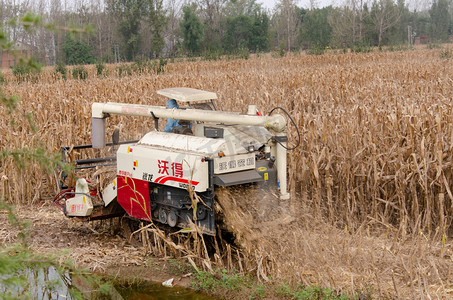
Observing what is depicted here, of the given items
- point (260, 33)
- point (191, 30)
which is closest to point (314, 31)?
point (260, 33)

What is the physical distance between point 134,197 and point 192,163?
3.97 feet

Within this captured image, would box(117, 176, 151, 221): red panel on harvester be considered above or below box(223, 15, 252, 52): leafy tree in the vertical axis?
below

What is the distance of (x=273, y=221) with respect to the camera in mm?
6172

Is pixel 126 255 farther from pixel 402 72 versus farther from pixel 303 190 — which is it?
pixel 402 72

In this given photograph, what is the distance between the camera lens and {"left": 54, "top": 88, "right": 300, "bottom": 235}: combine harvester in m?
5.86

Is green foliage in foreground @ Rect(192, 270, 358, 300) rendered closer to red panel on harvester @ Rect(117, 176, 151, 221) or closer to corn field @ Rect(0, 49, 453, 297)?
corn field @ Rect(0, 49, 453, 297)

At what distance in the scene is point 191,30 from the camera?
39.9 m

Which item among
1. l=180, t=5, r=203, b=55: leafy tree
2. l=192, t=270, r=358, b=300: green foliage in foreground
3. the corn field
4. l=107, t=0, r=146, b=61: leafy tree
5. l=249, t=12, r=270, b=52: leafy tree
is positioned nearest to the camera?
l=192, t=270, r=358, b=300: green foliage in foreground

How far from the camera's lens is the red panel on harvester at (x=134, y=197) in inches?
255

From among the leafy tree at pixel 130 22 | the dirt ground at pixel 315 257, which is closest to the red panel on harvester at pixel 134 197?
the dirt ground at pixel 315 257

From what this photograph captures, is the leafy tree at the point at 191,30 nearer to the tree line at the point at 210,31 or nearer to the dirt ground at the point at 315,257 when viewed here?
the tree line at the point at 210,31

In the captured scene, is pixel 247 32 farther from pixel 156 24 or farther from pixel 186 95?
pixel 186 95

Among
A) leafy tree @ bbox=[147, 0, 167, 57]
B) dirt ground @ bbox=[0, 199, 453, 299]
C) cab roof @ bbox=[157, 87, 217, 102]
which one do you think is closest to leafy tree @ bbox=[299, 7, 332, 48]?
leafy tree @ bbox=[147, 0, 167, 57]

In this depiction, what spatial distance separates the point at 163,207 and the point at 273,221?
4.25 feet
